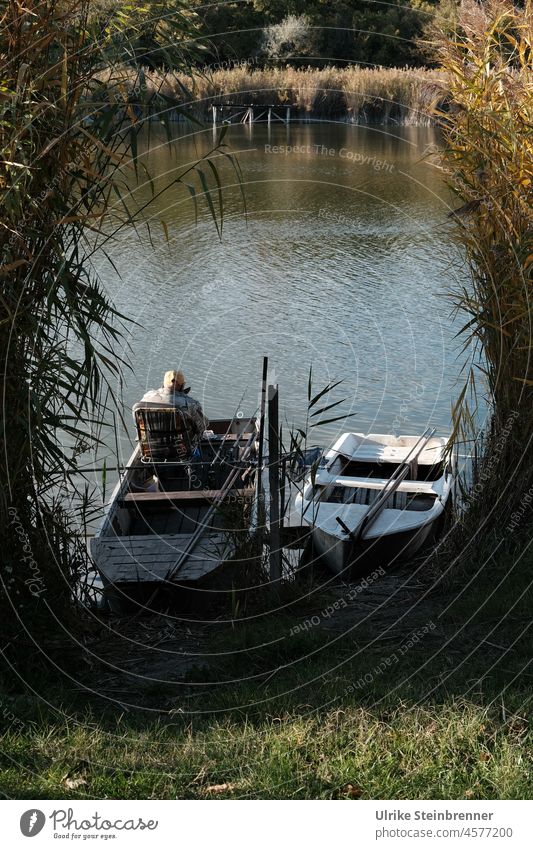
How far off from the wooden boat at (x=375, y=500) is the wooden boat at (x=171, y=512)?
A: 62 centimetres

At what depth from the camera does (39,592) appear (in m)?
3.86

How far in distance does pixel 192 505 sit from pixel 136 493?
39 centimetres

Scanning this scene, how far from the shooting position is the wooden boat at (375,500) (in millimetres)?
6492

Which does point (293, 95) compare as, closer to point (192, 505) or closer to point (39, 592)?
point (192, 505)

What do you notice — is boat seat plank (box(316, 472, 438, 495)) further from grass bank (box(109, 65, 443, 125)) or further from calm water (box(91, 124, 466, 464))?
grass bank (box(109, 65, 443, 125))

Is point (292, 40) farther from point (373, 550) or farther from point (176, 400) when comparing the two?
point (373, 550)

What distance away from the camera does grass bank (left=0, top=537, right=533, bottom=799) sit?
296 cm

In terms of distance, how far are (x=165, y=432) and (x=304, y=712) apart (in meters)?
3.70

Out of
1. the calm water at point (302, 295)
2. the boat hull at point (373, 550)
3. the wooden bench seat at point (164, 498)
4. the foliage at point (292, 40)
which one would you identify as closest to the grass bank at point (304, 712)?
the wooden bench seat at point (164, 498)

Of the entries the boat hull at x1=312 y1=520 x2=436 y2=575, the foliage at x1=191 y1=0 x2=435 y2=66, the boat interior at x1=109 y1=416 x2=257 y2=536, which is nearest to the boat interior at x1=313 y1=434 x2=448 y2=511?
the boat hull at x1=312 y1=520 x2=436 y2=575

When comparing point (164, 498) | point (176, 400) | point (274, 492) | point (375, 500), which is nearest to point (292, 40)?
point (176, 400)

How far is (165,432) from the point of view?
6.86 metres

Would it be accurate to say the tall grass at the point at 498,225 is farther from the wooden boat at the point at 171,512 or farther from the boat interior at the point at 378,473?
the boat interior at the point at 378,473

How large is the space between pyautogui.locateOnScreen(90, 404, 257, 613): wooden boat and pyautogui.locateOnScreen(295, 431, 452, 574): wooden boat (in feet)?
2.03
